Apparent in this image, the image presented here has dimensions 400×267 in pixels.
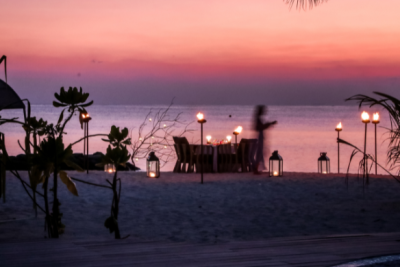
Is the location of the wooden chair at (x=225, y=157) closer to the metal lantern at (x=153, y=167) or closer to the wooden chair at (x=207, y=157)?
the wooden chair at (x=207, y=157)

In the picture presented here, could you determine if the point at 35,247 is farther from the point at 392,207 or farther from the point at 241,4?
the point at 392,207

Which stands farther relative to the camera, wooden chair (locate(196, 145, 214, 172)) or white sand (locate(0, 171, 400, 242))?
wooden chair (locate(196, 145, 214, 172))

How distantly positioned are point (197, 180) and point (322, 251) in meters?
6.48

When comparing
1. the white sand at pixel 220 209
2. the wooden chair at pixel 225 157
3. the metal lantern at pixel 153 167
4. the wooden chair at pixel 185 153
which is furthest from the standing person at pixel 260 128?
the metal lantern at pixel 153 167

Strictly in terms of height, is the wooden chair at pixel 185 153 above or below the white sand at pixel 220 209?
above

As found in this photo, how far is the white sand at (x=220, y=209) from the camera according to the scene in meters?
5.10

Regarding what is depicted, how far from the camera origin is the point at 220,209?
256 inches

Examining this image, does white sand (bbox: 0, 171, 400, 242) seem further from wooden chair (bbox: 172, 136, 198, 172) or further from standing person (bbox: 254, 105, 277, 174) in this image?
wooden chair (bbox: 172, 136, 198, 172)

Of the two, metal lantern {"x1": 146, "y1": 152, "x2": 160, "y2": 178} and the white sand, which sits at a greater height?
metal lantern {"x1": 146, "y1": 152, "x2": 160, "y2": 178}

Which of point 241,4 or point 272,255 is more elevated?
point 241,4

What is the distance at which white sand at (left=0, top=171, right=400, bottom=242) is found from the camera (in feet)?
16.7

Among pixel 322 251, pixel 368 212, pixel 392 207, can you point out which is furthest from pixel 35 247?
pixel 392 207

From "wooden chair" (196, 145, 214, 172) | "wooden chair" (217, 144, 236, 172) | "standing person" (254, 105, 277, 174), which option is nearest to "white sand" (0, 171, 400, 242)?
"standing person" (254, 105, 277, 174)

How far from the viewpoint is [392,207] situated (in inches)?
248
